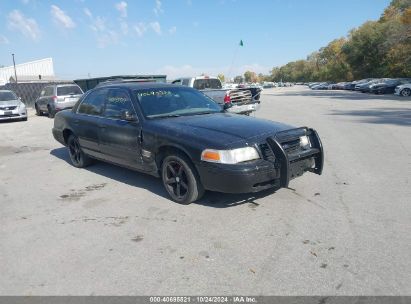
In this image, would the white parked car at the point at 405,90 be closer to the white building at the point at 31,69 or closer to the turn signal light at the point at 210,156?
the turn signal light at the point at 210,156

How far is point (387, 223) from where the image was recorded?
4.14 m

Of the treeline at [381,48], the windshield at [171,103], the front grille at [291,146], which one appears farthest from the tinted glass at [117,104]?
the treeline at [381,48]

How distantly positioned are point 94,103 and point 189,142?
2.72m

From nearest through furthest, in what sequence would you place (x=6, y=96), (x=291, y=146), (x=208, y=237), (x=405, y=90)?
(x=208, y=237)
(x=291, y=146)
(x=6, y=96)
(x=405, y=90)

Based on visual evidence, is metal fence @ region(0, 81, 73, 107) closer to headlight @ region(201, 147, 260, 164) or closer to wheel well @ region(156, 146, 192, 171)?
wheel well @ region(156, 146, 192, 171)

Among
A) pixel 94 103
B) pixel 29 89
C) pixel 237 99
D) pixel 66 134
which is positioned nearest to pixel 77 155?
pixel 66 134

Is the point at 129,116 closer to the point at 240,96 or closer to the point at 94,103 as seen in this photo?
the point at 94,103

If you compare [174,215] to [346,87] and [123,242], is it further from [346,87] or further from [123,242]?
[346,87]

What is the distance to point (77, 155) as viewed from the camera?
727 centimetres

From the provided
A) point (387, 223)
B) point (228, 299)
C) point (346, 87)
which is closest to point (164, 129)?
point (228, 299)

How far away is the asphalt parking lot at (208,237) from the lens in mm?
3131

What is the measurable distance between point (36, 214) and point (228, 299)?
317cm

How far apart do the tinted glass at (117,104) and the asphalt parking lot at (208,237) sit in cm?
116

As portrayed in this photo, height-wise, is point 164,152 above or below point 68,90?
below
